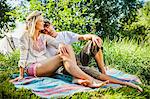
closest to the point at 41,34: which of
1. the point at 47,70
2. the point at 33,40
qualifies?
the point at 33,40

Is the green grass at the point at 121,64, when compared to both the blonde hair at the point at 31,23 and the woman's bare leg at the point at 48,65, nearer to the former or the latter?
the woman's bare leg at the point at 48,65

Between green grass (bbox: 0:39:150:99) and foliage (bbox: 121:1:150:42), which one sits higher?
foliage (bbox: 121:1:150:42)

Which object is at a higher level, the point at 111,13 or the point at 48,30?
the point at 111,13

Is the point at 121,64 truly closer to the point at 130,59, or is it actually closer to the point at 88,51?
the point at 130,59

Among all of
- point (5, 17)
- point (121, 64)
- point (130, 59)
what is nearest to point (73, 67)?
point (121, 64)

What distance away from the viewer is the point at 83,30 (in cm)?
620

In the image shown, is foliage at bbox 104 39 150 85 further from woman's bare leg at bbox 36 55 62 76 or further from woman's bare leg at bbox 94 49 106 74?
woman's bare leg at bbox 36 55 62 76

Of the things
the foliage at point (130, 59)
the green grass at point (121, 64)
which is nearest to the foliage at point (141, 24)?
the green grass at point (121, 64)

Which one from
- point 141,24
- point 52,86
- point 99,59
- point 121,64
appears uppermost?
point 141,24

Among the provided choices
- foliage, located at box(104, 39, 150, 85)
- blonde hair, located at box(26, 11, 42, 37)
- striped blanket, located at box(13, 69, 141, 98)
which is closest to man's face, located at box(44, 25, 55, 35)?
blonde hair, located at box(26, 11, 42, 37)

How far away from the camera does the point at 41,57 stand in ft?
13.2

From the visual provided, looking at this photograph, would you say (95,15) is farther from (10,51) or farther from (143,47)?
(10,51)

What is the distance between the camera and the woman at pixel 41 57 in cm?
379

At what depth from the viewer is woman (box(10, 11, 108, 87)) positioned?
149 inches
